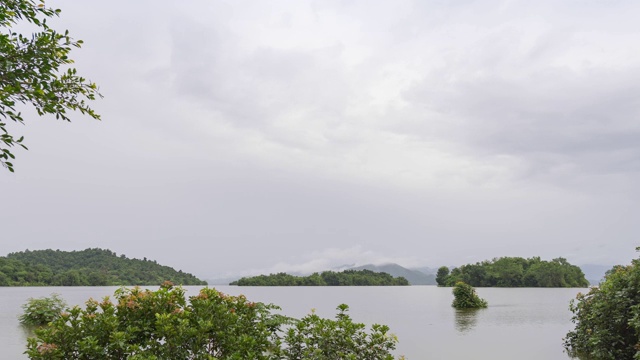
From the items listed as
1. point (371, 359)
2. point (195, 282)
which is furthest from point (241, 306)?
point (195, 282)

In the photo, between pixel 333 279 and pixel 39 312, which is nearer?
pixel 39 312

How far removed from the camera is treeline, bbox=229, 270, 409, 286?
4117 inches

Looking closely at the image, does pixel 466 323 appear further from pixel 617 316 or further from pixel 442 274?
pixel 442 274

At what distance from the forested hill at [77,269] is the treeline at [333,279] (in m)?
20.7

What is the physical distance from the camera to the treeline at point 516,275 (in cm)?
9856

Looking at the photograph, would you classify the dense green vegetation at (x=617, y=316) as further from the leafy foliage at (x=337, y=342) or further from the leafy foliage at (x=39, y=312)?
the leafy foliage at (x=39, y=312)

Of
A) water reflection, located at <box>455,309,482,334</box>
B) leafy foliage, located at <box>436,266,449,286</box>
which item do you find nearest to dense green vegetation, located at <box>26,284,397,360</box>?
water reflection, located at <box>455,309,482,334</box>

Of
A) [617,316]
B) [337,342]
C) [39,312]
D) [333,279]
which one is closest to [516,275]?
[333,279]

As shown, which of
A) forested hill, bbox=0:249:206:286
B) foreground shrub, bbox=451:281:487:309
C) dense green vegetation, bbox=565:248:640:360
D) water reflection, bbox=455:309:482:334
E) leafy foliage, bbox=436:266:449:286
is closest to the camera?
dense green vegetation, bbox=565:248:640:360

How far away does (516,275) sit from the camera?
99812 millimetres

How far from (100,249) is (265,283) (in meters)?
37.0

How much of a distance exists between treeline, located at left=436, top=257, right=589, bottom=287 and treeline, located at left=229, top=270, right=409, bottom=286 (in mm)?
22333

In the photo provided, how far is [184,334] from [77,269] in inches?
3520

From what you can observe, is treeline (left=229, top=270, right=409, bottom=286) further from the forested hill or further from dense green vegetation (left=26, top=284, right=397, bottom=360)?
dense green vegetation (left=26, top=284, right=397, bottom=360)
